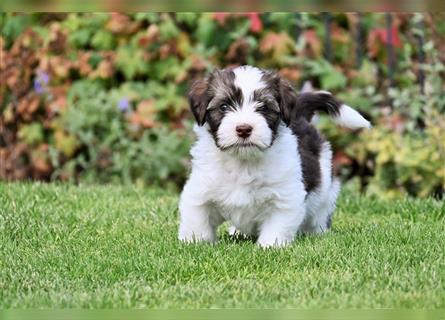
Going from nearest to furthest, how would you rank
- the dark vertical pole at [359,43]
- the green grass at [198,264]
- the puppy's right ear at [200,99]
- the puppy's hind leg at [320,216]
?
the green grass at [198,264] → the puppy's right ear at [200,99] → the puppy's hind leg at [320,216] → the dark vertical pole at [359,43]

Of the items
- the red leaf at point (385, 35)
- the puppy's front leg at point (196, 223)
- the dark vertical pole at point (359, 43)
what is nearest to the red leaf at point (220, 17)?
the dark vertical pole at point (359, 43)

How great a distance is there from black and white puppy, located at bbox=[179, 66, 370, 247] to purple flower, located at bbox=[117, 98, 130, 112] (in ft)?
12.4

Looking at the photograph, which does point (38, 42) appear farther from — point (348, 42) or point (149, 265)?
point (149, 265)

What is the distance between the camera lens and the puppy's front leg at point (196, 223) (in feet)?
19.7

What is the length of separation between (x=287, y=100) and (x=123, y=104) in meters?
4.16

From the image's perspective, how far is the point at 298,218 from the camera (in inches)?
236

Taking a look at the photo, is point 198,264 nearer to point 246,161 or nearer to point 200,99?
point 246,161

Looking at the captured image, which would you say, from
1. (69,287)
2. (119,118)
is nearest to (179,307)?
(69,287)

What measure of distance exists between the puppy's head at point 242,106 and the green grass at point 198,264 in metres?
0.67

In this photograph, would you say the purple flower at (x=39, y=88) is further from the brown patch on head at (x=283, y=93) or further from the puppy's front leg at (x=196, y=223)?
the brown patch on head at (x=283, y=93)

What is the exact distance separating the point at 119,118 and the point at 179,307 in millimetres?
5415

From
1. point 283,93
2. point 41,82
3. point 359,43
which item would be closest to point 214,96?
point 283,93

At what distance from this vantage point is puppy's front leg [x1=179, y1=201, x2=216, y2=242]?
600 centimetres

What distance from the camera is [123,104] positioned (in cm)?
982
